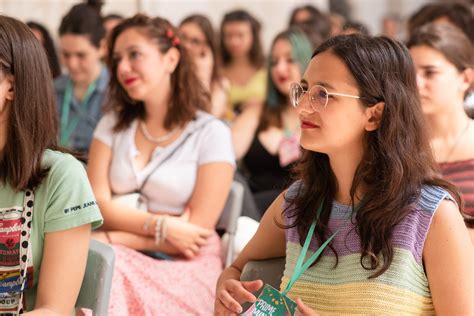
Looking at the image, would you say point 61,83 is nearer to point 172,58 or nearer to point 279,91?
point 279,91

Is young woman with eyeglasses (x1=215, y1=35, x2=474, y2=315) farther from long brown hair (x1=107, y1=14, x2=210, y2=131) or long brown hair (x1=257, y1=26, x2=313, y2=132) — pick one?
long brown hair (x1=257, y1=26, x2=313, y2=132)

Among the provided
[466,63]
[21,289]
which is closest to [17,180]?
[21,289]

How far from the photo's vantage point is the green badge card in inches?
63.9

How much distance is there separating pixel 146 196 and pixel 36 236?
0.95 meters

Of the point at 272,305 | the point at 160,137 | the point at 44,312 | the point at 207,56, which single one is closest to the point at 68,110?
the point at 207,56

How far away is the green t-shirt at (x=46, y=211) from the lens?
176 cm

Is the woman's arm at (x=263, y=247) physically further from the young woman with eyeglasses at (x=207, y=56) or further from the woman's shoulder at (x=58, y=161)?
the young woman with eyeglasses at (x=207, y=56)

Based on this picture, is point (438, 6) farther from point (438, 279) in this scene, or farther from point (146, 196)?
point (438, 279)

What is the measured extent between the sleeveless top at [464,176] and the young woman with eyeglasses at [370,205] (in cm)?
68

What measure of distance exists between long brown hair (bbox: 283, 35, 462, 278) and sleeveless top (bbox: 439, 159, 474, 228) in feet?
2.15

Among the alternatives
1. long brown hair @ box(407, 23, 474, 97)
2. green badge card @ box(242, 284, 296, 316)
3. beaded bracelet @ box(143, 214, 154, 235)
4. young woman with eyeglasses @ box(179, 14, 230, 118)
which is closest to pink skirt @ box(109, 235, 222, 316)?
beaded bracelet @ box(143, 214, 154, 235)

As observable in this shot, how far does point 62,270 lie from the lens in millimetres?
1738

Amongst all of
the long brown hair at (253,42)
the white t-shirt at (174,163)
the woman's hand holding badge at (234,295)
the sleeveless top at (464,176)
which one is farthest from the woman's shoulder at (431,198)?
the long brown hair at (253,42)

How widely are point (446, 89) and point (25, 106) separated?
1478 millimetres
